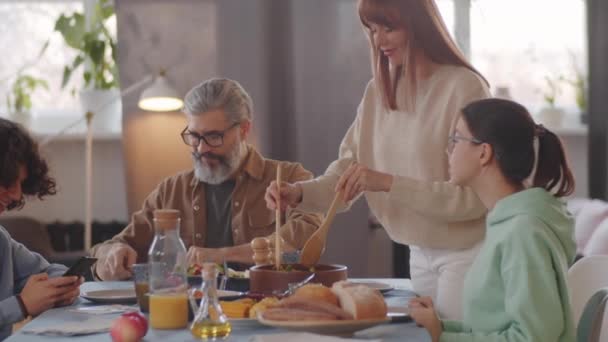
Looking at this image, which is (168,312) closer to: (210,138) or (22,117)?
(210,138)

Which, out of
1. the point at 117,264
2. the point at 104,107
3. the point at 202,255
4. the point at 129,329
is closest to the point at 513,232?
the point at 129,329

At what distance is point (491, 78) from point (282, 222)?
2053 millimetres

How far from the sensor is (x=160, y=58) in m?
4.34

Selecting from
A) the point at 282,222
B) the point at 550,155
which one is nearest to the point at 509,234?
the point at 550,155

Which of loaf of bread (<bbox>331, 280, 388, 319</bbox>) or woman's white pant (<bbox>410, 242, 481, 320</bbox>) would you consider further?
woman's white pant (<bbox>410, 242, 481, 320</bbox>)

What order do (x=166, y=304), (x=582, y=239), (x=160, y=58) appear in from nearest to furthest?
(x=166, y=304) < (x=582, y=239) < (x=160, y=58)

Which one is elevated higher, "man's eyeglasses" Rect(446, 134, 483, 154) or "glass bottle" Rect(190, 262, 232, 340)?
"man's eyeglasses" Rect(446, 134, 483, 154)

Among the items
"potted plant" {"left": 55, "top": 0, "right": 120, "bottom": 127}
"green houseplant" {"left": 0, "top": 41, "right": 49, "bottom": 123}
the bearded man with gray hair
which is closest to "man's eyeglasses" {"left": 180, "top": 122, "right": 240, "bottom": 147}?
the bearded man with gray hair

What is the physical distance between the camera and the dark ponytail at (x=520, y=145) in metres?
1.82

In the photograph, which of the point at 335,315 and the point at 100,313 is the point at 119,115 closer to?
the point at 100,313

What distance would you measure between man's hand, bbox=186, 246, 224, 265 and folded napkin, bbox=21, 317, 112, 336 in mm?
688

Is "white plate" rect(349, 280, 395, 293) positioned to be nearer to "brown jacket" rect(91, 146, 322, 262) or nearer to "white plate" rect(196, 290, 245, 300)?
"white plate" rect(196, 290, 245, 300)

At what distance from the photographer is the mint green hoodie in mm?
1598

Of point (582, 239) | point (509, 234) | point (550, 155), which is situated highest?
point (550, 155)
